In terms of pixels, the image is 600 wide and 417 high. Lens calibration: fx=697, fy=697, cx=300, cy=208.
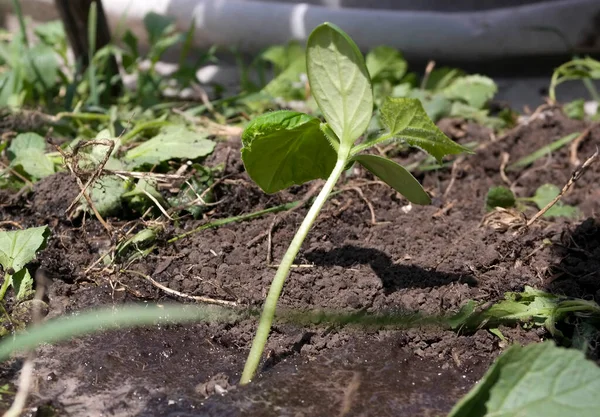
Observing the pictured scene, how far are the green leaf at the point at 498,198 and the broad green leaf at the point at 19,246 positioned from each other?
107 cm

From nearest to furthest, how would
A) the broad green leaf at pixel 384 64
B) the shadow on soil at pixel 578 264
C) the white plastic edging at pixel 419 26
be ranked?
the shadow on soil at pixel 578 264
the broad green leaf at pixel 384 64
the white plastic edging at pixel 419 26

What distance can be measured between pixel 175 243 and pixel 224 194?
0.67 feet

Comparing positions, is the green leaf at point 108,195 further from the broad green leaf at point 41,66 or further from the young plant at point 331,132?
the broad green leaf at point 41,66

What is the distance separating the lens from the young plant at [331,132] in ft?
3.94

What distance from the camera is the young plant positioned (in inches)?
47.3

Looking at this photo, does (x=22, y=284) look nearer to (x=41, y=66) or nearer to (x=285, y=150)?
(x=285, y=150)

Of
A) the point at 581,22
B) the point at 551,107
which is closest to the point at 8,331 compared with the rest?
the point at 551,107

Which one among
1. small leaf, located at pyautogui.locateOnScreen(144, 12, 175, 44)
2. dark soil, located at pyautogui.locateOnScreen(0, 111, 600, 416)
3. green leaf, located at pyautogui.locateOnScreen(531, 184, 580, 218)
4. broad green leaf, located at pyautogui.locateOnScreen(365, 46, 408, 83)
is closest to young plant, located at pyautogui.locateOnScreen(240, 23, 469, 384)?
dark soil, located at pyautogui.locateOnScreen(0, 111, 600, 416)

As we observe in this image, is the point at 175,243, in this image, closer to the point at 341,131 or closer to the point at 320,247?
the point at 320,247

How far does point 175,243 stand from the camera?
1.59 m

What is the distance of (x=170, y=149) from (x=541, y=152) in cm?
111

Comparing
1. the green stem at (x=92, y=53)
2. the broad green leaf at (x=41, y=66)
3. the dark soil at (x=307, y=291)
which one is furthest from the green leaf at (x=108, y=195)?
the broad green leaf at (x=41, y=66)

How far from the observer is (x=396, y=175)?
1.31 m

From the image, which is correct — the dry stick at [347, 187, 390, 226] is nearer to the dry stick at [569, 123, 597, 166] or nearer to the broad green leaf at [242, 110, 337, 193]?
the broad green leaf at [242, 110, 337, 193]
